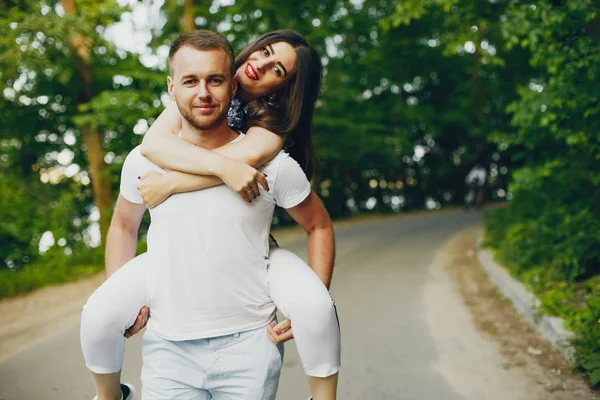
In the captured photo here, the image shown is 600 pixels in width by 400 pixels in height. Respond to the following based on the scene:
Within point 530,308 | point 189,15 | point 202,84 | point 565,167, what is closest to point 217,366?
point 202,84

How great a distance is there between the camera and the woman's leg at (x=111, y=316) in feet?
6.82

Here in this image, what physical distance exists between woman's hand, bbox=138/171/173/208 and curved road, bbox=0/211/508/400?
2877 millimetres

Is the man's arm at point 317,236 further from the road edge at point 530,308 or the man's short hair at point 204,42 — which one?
the road edge at point 530,308

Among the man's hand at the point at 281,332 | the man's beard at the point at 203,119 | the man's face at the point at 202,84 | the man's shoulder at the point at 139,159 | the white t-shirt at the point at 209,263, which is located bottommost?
the man's hand at the point at 281,332

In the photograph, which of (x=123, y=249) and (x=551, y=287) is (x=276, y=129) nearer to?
(x=123, y=249)

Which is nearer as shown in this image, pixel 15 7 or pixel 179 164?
pixel 179 164

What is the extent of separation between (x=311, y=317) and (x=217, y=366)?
0.40 meters

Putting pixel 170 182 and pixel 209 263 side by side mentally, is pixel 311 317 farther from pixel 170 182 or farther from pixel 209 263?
pixel 170 182

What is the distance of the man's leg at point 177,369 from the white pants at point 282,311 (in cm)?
14

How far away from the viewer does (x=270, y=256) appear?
225 centimetres

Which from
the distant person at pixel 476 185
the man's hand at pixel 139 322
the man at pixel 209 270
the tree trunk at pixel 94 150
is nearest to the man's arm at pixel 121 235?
the man at pixel 209 270

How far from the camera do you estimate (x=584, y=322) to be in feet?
17.6

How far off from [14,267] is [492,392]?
7.83 m

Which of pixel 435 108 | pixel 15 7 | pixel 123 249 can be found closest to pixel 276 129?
pixel 123 249
